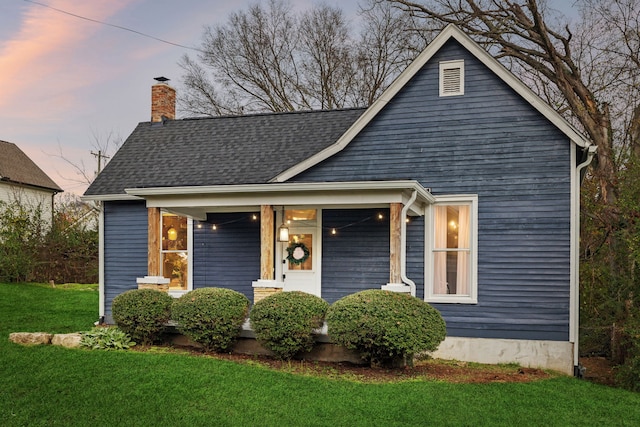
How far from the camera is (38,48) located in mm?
15555

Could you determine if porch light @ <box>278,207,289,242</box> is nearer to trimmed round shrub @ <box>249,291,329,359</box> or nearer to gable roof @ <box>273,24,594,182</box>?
gable roof @ <box>273,24,594,182</box>

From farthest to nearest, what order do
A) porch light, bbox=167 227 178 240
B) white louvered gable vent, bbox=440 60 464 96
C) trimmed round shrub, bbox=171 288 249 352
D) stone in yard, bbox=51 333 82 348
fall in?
porch light, bbox=167 227 178 240, white louvered gable vent, bbox=440 60 464 96, stone in yard, bbox=51 333 82 348, trimmed round shrub, bbox=171 288 249 352

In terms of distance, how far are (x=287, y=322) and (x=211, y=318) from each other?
131 cm

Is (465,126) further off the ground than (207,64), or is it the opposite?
(207,64)

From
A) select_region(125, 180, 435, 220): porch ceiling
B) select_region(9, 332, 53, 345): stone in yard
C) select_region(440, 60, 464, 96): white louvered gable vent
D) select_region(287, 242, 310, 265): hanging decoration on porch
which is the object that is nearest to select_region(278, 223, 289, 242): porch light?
select_region(287, 242, 310, 265): hanging decoration on porch

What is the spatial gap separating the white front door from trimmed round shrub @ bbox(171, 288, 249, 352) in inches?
87.6

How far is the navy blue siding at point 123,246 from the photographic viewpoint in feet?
42.7

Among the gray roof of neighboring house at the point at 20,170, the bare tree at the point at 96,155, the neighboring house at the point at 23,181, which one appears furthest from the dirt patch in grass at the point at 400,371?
the gray roof of neighboring house at the point at 20,170

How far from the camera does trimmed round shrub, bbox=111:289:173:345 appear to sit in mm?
9766

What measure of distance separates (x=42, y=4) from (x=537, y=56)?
11.7 meters

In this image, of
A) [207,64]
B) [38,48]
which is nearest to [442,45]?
[38,48]

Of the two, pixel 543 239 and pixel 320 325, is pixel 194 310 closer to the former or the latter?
pixel 320 325

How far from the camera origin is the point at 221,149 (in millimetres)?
13336

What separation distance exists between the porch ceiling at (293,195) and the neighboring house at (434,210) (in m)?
0.02
